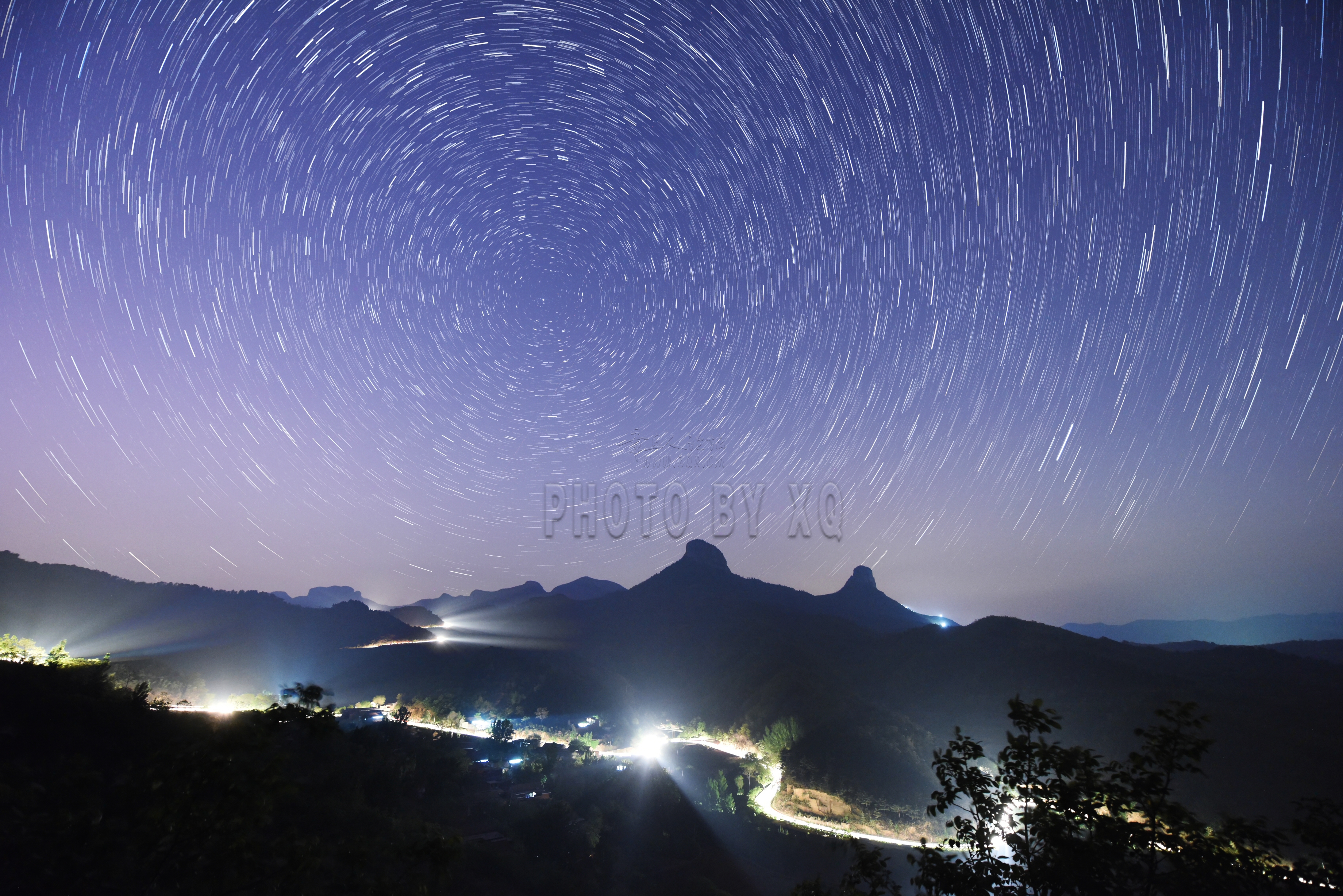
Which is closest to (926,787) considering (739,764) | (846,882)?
(739,764)

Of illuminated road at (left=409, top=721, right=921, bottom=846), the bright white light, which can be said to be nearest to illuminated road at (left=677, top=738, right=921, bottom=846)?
illuminated road at (left=409, top=721, right=921, bottom=846)

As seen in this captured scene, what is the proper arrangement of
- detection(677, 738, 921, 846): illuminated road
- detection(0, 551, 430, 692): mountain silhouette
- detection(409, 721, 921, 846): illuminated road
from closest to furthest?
detection(677, 738, 921, 846): illuminated road → detection(409, 721, 921, 846): illuminated road → detection(0, 551, 430, 692): mountain silhouette

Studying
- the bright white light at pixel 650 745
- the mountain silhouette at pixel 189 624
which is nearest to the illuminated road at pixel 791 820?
the bright white light at pixel 650 745

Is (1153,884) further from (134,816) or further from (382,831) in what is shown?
(382,831)

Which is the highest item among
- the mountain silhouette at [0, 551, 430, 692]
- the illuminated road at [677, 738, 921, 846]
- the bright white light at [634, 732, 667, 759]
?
the mountain silhouette at [0, 551, 430, 692]

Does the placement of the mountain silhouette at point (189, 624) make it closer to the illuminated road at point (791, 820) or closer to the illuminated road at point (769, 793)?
the illuminated road at point (769, 793)

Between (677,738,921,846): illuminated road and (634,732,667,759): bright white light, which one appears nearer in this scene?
(677,738,921,846): illuminated road

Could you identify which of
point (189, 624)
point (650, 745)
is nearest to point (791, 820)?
point (650, 745)

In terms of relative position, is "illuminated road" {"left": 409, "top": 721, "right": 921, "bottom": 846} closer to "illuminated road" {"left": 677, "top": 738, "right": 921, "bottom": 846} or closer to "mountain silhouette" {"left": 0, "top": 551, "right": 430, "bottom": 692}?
"illuminated road" {"left": 677, "top": 738, "right": 921, "bottom": 846}

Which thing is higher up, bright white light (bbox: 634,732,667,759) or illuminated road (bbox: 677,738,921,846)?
illuminated road (bbox: 677,738,921,846)

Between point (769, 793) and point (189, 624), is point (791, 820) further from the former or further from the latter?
point (189, 624)
